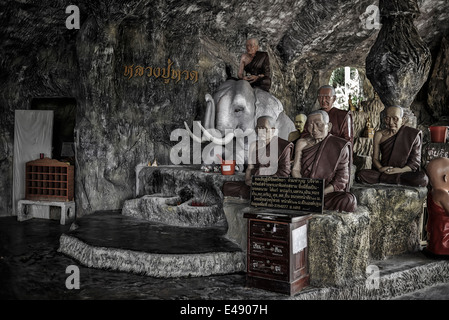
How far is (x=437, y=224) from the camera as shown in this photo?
5105 millimetres

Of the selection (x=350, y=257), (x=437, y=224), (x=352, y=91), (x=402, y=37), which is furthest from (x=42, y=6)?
(x=352, y=91)

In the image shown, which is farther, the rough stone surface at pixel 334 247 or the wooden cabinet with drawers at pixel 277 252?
the rough stone surface at pixel 334 247

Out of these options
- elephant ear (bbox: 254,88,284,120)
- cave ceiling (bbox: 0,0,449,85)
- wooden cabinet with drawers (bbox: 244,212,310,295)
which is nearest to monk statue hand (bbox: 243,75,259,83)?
elephant ear (bbox: 254,88,284,120)

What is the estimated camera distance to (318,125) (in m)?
4.60

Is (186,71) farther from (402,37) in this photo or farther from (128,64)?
(402,37)

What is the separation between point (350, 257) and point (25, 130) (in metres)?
6.94

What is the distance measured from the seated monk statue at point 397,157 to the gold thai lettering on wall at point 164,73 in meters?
4.21

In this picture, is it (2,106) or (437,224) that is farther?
(2,106)

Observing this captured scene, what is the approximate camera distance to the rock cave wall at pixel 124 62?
24.9 feet

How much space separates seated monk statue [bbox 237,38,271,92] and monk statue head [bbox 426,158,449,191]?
380cm

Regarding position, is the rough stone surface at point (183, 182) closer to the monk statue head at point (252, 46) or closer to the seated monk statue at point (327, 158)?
the seated monk statue at point (327, 158)

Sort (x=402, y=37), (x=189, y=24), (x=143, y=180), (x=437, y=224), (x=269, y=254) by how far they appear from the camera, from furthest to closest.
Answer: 1. (x=189, y=24)
2. (x=143, y=180)
3. (x=402, y=37)
4. (x=437, y=224)
5. (x=269, y=254)

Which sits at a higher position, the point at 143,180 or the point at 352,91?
the point at 352,91

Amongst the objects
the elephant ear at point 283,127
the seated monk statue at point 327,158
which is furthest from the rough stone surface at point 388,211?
the elephant ear at point 283,127
